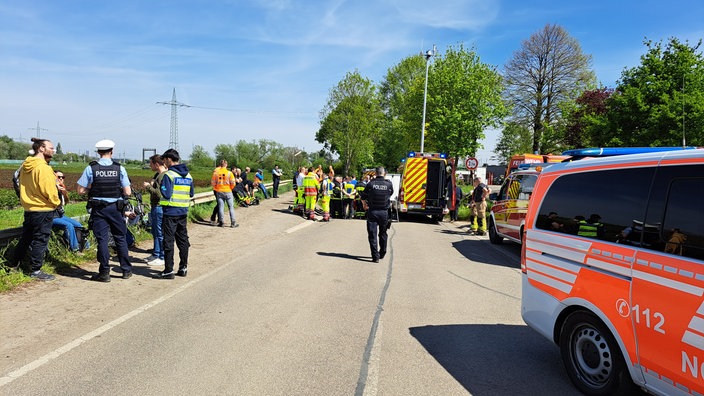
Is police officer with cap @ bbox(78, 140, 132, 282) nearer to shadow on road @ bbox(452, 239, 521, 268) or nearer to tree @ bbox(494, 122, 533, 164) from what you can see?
shadow on road @ bbox(452, 239, 521, 268)

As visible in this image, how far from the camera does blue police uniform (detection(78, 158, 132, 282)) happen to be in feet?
20.7

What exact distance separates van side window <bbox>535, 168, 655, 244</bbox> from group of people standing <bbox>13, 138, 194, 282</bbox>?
5337 millimetres

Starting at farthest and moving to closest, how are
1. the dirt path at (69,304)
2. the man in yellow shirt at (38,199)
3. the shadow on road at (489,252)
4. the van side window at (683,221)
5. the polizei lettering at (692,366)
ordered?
the shadow on road at (489,252), the man in yellow shirt at (38,199), the dirt path at (69,304), the van side window at (683,221), the polizei lettering at (692,366)

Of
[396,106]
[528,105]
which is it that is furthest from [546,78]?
[396,106]

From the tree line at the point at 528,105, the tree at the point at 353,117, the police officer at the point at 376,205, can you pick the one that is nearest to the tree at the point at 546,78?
the tree line at the point at 528,105

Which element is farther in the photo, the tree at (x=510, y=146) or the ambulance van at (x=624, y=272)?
the tree at (x=510, y=146)

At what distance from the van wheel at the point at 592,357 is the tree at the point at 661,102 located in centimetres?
2002

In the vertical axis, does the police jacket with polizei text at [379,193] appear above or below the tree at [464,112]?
below

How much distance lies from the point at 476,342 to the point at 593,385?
137cm

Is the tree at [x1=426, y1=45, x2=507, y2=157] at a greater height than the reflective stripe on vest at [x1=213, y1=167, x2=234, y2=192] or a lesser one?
greater

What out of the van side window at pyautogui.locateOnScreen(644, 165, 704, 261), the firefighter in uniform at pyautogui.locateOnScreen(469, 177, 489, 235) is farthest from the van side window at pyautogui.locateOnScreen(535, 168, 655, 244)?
the firefighter in uniform at pyautogui.locateOnScreen(469, 177, 489, 235)

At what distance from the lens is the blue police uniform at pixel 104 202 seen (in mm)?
6320

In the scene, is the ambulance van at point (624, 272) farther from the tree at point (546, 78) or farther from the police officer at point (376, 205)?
the tree at point (546, 78)

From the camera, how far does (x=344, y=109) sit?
1869 inches
